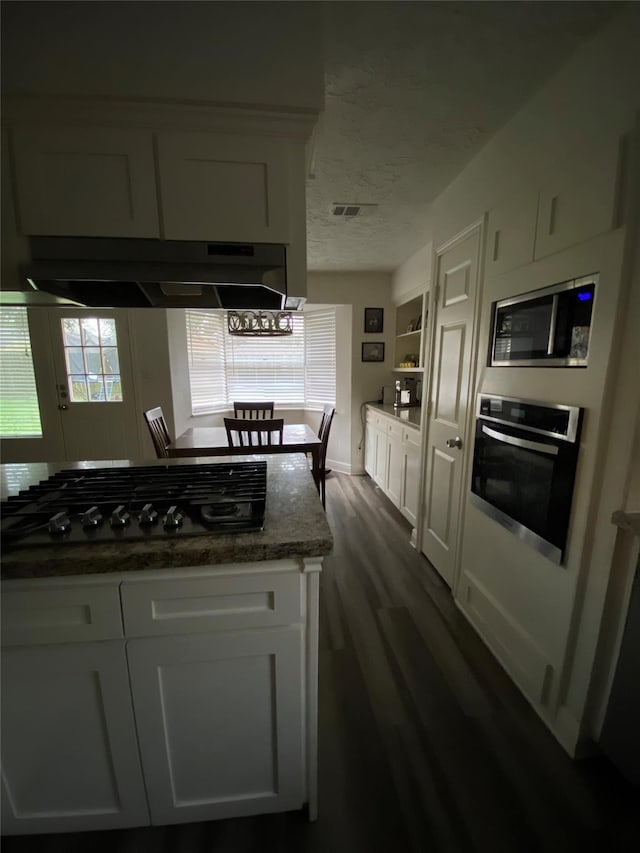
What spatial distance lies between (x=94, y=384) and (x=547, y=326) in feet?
13.0

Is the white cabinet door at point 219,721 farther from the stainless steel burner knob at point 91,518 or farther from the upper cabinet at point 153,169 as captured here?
the upper cabinet at point 153,169

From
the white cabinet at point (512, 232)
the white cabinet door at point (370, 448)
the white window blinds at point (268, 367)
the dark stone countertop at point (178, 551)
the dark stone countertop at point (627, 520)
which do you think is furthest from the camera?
the white window blinds at point (268, 367)

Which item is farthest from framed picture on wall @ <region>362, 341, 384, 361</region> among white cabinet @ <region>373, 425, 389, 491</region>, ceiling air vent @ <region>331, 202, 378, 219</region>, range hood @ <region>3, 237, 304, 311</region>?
range hood @ <region>3, 237, 304, 311</region>

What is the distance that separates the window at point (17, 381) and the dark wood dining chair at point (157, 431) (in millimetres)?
1784

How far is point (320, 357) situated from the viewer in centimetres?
461

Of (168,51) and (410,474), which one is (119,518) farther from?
(410,474)

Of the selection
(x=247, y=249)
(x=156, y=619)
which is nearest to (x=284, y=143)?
(x=247, y=249)

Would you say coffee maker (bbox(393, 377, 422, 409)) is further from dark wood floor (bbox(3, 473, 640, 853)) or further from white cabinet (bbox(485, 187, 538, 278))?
dark wood floor (bbox(3, 473, 640, 853))

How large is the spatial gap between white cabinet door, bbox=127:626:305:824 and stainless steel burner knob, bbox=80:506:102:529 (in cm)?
33

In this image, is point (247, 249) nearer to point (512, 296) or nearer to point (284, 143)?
point (284, 143)

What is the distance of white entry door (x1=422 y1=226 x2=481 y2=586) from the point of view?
75.4 inches

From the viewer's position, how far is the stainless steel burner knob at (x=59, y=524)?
0.87m

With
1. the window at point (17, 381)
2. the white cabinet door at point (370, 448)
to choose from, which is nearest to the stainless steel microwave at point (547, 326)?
the white cabinet door at point (370, 448)

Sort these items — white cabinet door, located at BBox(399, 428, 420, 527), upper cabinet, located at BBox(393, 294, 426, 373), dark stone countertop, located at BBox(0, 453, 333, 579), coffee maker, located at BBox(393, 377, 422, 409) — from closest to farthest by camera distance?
dark stone countertop, located at BBox(0, 453, 333, 579) → white cabinet door, located at BBox(399, 428, 420, 527) → coffee maker, located at BBox(393, 377, 422, 409) → upper cabinet, located at BBox(393, 294, 426, 373)
